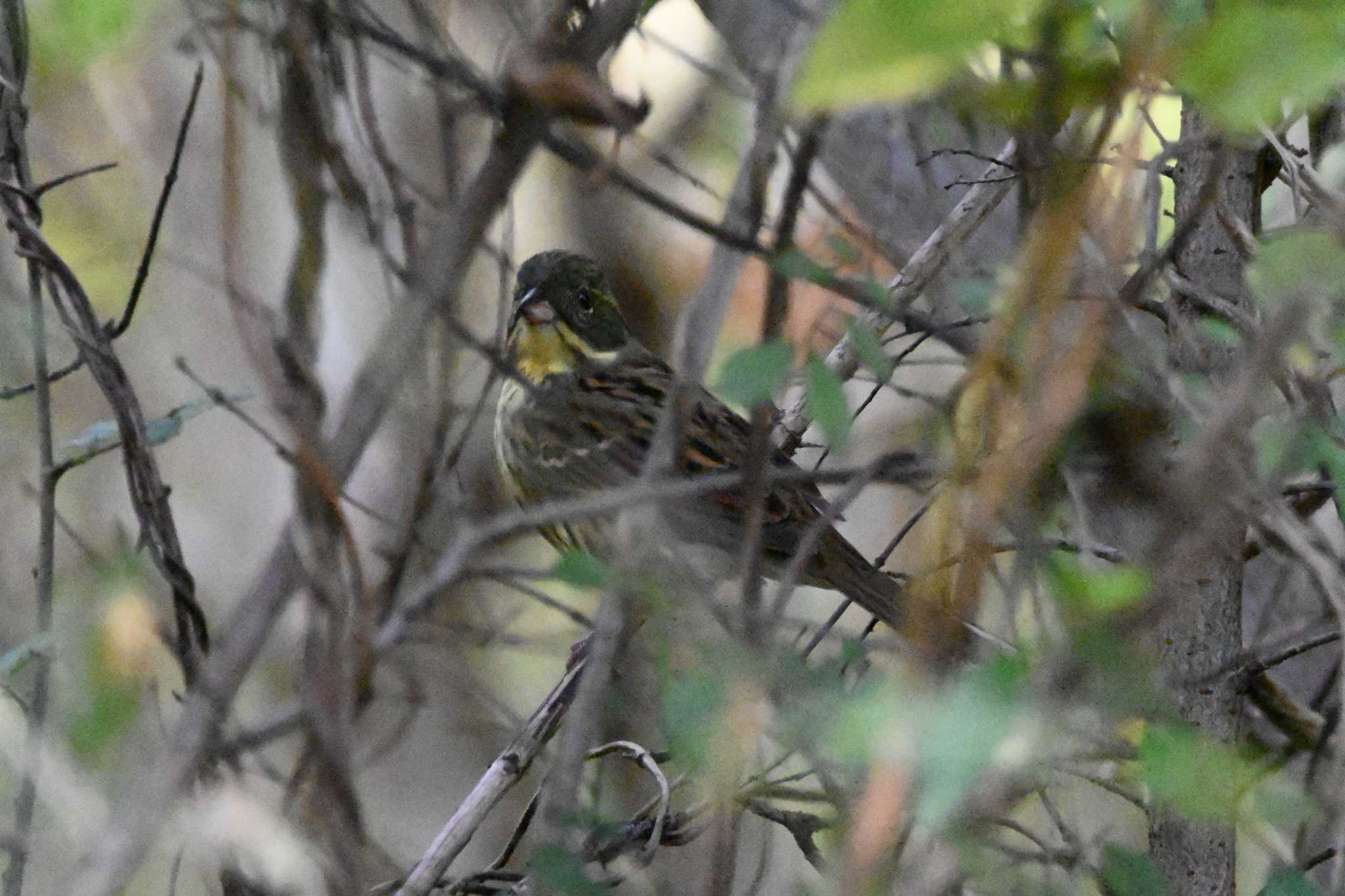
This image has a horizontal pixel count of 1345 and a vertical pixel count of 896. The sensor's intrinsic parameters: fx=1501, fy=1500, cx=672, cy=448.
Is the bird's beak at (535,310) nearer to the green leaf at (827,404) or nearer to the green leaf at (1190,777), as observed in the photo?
the green leaf at (827,404)

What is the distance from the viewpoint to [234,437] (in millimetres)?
7008

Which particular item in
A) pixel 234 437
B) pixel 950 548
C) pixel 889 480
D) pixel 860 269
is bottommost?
pixel 950 548

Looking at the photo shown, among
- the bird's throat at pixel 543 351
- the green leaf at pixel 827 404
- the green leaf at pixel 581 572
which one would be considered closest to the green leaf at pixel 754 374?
the green leaf at pixel 827 404

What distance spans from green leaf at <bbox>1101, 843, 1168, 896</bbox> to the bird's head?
3.03m

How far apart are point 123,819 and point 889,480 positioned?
87 cm

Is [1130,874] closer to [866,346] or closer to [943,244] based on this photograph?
[866,346]

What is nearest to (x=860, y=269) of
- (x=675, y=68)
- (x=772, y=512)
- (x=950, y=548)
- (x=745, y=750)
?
(x=950, y=548)

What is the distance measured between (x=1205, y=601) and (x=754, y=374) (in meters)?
1.37

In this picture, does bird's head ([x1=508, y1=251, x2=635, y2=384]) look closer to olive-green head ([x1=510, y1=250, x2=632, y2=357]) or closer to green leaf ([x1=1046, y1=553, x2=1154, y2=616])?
olive-green head ([x1=510, y1=250, x2=632, y2=357])

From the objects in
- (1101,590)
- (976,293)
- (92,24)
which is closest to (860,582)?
(976,293)

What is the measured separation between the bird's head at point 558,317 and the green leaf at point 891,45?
340cm

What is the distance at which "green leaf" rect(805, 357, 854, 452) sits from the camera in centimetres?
138

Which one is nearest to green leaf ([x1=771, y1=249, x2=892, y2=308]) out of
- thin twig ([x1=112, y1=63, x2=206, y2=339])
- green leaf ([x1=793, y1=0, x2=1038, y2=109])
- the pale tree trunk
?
green leaf ([x1=793, y1=0, x2=1038, y2=109])

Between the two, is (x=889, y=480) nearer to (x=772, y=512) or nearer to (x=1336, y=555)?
(x=1336, y=555)
